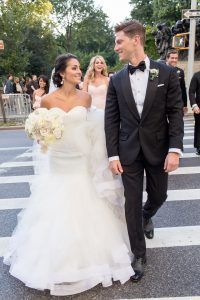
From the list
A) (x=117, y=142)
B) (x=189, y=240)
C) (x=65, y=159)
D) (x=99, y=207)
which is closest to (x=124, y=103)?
(x=117, y=142)

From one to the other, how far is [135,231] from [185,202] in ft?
7.07

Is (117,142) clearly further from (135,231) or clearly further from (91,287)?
(91,287)

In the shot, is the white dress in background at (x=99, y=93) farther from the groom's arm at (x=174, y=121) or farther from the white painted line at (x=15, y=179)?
the groom's arm at (x=174, y=121)

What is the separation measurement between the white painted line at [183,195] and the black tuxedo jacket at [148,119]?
7.38 ft

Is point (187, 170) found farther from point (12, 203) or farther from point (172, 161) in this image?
point (172, 161)

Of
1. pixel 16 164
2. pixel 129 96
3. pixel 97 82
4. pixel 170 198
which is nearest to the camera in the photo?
pixel 129 96

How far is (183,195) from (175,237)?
4.90ft

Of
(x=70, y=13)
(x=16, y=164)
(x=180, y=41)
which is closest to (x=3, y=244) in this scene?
(x=16, y=164)

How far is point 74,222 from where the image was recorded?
3.12 metres

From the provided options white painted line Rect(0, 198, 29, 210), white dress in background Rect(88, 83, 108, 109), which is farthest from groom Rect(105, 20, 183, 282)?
white dress in background Rect(88, 83, 108, 109)

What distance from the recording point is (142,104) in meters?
2.97

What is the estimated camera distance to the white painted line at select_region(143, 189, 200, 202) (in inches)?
206

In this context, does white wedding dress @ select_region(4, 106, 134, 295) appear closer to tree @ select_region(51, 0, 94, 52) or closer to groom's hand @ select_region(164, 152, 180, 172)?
groom's hand @ select_region(164, 152, 180, 172)

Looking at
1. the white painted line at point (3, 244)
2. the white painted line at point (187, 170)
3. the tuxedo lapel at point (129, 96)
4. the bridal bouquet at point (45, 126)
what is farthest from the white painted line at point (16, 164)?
the tuxedo lapel at point (129, 96)
